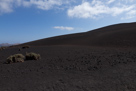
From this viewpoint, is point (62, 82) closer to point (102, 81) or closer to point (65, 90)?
point (65, 90)

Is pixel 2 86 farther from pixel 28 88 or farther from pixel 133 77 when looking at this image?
pixel 133 77

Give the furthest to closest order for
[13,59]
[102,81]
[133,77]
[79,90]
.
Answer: [13,59]
[133,77]
[102,81]
[79,90]

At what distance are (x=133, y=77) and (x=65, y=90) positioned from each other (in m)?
4.06

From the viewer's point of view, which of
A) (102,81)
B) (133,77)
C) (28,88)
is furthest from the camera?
(133,77)

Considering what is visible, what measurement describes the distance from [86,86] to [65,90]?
107 cm

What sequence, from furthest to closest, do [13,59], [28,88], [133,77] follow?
1. [13,59]
2. [133,77]
3. [28,88]

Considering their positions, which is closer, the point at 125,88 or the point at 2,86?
the point at 125,88

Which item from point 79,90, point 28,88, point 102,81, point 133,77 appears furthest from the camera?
point 133,77

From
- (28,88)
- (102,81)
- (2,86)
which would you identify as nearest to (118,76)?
(102,81)

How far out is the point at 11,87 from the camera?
6.25 metres

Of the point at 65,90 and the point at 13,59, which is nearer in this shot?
the point at 65,90

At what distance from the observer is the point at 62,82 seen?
671 cm

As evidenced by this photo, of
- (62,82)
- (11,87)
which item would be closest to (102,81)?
(62,82)

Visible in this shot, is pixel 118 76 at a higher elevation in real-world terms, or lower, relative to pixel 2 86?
lower
